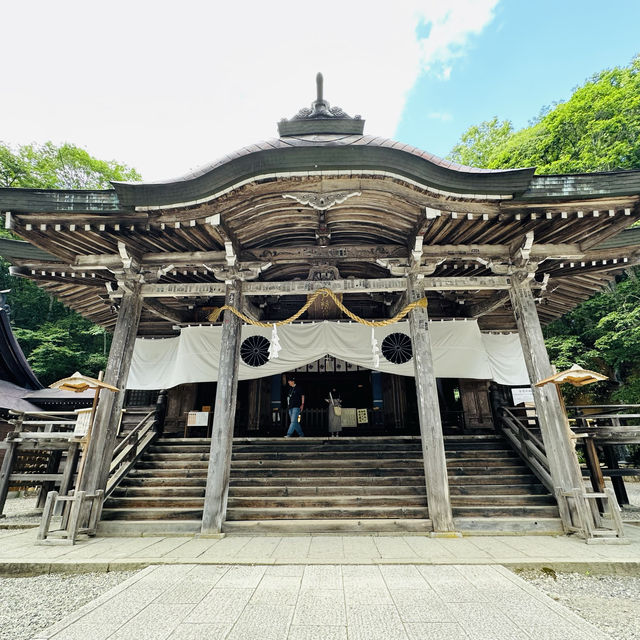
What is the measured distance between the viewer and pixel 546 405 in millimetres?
5852

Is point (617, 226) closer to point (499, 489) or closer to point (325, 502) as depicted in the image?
point (499, 489)

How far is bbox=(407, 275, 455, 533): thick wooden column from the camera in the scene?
17.5 feet

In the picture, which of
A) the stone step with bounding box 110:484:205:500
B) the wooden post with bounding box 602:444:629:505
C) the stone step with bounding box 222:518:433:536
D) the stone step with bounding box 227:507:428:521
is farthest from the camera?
the wooden post with bounding box 602:444:629:505

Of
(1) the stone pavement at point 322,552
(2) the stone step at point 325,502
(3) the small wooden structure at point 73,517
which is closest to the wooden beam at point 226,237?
(2) the stone step at point 325,502

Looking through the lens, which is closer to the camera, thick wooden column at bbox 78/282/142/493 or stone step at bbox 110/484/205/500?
thick wooden column at bbox 78/282/142/493

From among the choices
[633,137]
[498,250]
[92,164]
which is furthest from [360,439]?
[92,164]

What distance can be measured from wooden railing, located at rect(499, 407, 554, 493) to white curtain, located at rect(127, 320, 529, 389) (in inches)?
46.0

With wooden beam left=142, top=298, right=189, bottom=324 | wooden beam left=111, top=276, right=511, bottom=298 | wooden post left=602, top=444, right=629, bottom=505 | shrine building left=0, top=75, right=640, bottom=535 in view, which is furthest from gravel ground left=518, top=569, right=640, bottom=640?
wooden beam left=142, top=298, right=189, bottom=324

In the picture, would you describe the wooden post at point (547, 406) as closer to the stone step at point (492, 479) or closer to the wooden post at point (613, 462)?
the stone step at point (492, 479)

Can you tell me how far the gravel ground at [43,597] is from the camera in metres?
2.96

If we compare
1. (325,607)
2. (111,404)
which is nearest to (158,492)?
(111,404)

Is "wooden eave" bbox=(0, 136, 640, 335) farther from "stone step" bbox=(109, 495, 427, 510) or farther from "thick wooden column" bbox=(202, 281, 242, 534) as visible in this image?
"stone step" bbox=(109, 495, 427, 510)

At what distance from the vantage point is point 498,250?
676 cm

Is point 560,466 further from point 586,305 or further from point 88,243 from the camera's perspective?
point 586,305
